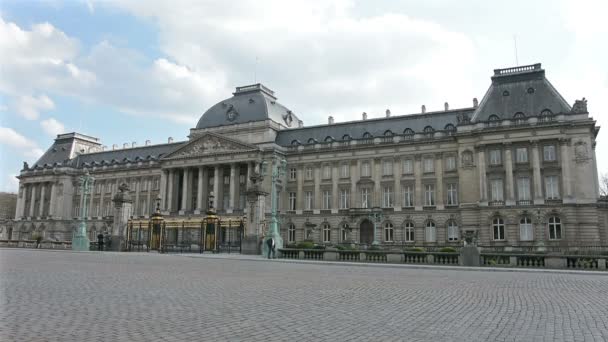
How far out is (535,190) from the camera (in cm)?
5191

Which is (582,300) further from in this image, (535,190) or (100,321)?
(535,190)

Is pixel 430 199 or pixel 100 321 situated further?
pixel 430 199

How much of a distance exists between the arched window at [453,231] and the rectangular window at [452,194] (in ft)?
8.03

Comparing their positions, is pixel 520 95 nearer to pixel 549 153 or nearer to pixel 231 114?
pixel 549 153

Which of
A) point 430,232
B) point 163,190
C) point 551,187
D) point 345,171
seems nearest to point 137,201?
point 163,190

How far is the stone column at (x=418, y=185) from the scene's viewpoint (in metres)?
59.7

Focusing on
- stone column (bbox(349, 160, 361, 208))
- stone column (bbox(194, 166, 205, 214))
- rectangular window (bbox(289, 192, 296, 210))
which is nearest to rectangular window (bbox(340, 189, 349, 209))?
stone column (bbox(349, 160, 361, 208))

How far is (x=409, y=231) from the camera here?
59.6 meters

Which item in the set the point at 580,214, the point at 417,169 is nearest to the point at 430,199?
the point at 417,169

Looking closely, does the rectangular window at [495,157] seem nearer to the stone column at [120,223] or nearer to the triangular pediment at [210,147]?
the triangular pediment at [210,147]

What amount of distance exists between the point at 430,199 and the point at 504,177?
9439mm

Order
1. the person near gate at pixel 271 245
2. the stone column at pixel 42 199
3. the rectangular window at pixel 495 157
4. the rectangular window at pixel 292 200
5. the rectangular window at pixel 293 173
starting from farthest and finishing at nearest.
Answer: the stone column at pixel 42 199 → the rectangular window at pixel 293 173 → the rectangular window at pixel 292 200 → the rectangular window at pixel 495 157 → the person near gate at pixel 271 245

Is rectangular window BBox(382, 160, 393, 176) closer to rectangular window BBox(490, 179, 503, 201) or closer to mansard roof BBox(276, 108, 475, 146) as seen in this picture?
mansard roof BBox(276, 108, 475, 146)

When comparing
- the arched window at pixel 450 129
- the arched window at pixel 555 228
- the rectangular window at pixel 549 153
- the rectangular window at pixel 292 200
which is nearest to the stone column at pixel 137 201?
the rectangular window at pixel 292 200
